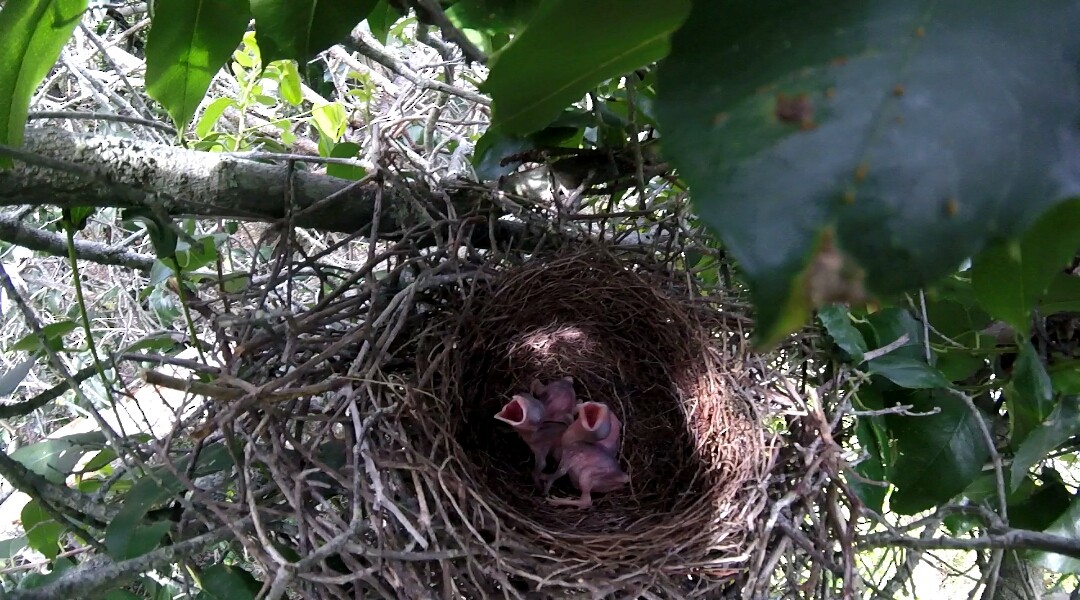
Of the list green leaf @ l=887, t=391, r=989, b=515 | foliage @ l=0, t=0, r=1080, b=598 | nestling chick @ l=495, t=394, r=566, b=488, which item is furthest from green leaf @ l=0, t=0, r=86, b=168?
green leaf @ l=887, t=391, r=989, b=515

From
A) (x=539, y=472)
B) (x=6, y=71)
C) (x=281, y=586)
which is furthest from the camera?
(x=539, y=472)

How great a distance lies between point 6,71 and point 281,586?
0.49 m

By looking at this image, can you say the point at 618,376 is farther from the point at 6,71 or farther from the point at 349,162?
the point at 6,71

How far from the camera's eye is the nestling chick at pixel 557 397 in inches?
39.5

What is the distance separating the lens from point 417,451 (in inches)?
27.3

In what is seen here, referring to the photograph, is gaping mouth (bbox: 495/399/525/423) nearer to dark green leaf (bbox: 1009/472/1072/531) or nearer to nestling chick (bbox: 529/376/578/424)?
nestling chick (bbox: 529/376/578/424)

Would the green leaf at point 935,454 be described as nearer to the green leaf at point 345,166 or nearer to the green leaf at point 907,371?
the green leaf at point 907,371

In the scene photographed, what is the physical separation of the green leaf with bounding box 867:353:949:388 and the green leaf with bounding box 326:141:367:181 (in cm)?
65

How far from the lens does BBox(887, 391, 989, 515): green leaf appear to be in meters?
0.73

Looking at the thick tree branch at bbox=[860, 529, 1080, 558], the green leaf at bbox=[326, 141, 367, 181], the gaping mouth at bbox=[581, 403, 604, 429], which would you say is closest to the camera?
the thick tree branch at bbox=[860, 529, 1080, 558]

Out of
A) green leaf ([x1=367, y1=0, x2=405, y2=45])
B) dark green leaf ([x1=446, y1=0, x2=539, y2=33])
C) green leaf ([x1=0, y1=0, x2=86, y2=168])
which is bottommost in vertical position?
green leaf ([x1=0, y1=0, x2=86, y2=168])

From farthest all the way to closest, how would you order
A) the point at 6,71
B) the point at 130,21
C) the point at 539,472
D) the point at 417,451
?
the point at 130,21, the point at 539,472, the point at 417,451, the point at 6,71

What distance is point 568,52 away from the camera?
418mm

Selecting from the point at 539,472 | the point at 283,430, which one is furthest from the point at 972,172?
the point at 539,472
